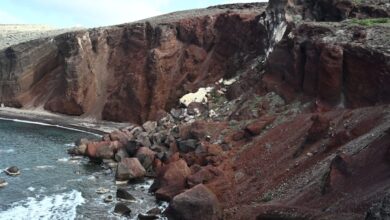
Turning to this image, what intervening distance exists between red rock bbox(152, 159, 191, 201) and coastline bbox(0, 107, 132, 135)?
105ft

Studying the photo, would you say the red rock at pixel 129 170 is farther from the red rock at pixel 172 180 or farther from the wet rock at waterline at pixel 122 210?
the wet rock at waterline at pixel 122 210

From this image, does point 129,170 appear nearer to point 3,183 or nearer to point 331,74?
point 3,183

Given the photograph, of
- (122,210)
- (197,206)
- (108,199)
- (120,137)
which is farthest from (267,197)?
(120,137)

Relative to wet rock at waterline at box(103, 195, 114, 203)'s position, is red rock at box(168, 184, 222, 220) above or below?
above

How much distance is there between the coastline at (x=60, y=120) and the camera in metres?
76.4

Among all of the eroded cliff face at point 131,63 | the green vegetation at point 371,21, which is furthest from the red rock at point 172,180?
the eroded cliff face at point 131,63

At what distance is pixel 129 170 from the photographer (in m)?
48.6

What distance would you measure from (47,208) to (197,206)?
12.2m

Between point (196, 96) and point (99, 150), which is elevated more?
point (196, 96)

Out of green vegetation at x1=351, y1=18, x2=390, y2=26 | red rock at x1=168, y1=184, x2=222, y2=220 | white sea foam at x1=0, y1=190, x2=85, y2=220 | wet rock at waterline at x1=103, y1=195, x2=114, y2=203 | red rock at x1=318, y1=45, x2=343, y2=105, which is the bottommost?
wet rock at waterline at x1=103, y1=195, x2=114, y2=203

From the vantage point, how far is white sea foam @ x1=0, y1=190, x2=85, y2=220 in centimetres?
3716

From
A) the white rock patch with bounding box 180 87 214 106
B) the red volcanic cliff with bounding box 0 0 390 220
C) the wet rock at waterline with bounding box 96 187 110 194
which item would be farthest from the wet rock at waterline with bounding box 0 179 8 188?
the white rock patch with bounding box 180 87 214 106

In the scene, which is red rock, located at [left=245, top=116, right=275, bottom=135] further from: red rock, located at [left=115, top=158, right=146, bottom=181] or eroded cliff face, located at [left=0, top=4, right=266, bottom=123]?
eroded cliff face, located at [left=0, top=4, right=266, bottom=123]

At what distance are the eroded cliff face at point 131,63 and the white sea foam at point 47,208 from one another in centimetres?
3370
